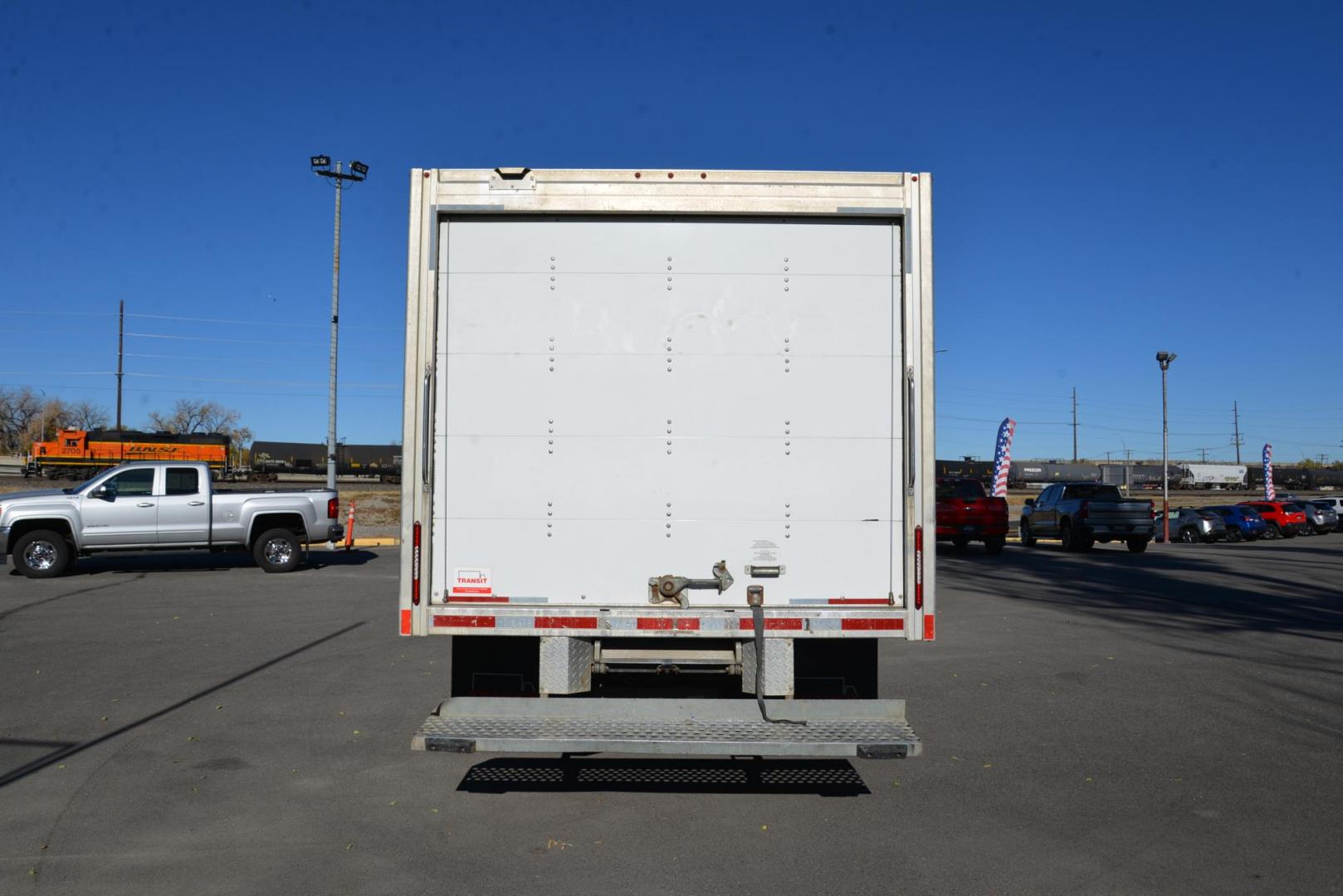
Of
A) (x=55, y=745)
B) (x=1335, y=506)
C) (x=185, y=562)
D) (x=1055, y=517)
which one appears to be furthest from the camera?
(x=1335, y=506)

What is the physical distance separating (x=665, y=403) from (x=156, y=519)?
15510 mm

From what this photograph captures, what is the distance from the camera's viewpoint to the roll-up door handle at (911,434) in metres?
5.37

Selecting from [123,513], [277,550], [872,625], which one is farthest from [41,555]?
[872,625]

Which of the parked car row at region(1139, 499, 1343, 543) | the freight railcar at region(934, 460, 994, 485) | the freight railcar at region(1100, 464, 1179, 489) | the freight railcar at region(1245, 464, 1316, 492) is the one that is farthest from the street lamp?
the freight railcar at region(1245, 464, 1316, 492)

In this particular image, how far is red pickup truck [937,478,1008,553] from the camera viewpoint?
2538cm

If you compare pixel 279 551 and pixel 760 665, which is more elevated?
pixel 760 665

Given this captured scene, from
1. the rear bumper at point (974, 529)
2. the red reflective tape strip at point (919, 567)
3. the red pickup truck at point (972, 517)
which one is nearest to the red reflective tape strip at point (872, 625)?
the red reflective tape strip at point (919, 567)

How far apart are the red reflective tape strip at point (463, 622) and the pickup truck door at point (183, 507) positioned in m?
14.6

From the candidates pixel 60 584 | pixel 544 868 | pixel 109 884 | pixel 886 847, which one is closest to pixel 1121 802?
pixel 886 847

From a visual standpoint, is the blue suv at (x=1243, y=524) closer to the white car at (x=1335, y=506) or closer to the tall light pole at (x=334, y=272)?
the white car at (x=1335, y=506)

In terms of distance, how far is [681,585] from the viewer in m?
5.33

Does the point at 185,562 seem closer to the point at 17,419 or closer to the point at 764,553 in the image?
the point at 764,553

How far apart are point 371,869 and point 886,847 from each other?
2533 millimetres

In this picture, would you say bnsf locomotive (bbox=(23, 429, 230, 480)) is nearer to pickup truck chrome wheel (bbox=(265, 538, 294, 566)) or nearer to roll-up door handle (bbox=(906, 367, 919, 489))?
pickup truck chrome wheel (bbox=(265, 538, 294, 566))
